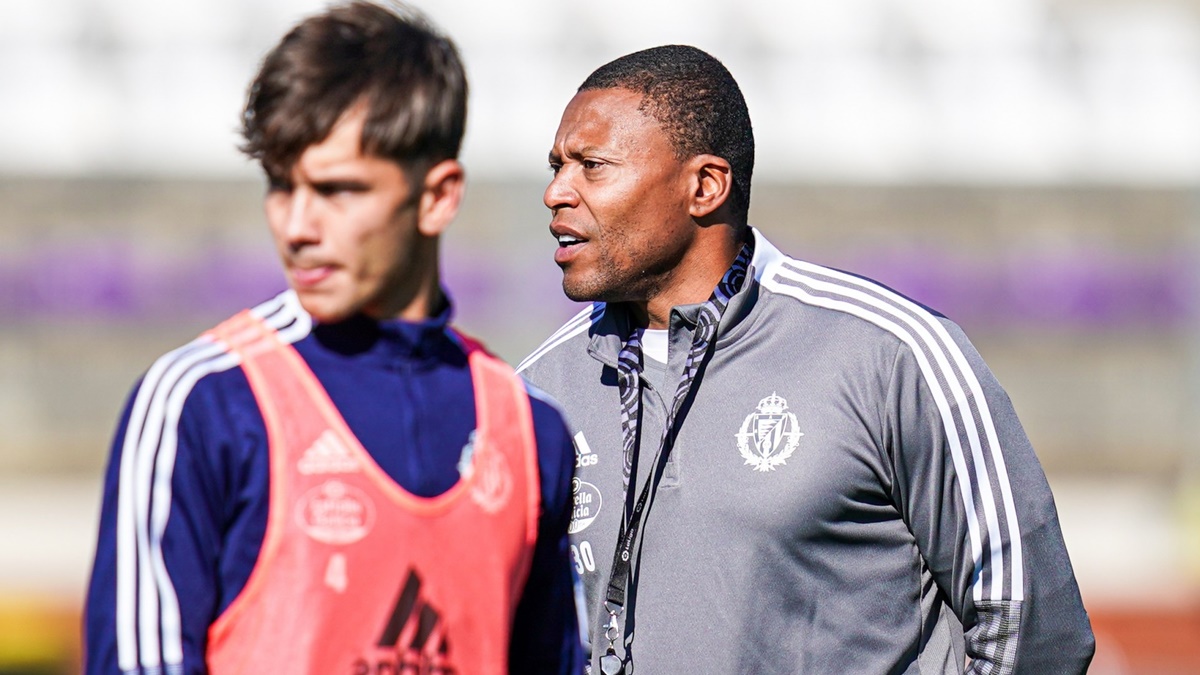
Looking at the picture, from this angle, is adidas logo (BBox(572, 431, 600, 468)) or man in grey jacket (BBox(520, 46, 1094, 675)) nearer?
man in grey jacket (BBox(520, 46, 1094, 675))

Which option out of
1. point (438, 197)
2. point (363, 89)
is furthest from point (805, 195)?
point (363, 89)

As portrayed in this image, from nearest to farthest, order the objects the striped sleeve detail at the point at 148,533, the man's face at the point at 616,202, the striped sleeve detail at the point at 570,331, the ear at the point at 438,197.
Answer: the striped sleeve detail at the point at 148,533, the ear at the point at 438,197, the man's face at the point at 616,202, the striped sleeve detail at the point at 570,331

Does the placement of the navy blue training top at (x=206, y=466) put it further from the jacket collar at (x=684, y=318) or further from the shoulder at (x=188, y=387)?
the jacket collar at (x=684, y=318)

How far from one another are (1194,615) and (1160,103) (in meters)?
10.4

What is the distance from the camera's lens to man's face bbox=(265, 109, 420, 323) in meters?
2.17

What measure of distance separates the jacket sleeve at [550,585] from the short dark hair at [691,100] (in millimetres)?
1277

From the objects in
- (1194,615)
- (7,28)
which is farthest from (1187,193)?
(7,28)

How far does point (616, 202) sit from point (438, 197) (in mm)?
1217

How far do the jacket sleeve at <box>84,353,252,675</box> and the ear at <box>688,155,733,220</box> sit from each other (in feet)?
5.71

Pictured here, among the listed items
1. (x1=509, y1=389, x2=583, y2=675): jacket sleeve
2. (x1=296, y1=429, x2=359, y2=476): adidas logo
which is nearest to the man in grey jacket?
(x1=509, y1=389, x2=583, y2=675): jacket sleeve

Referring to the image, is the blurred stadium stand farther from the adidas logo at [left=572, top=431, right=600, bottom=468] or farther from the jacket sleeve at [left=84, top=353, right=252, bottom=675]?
the jacket sleeve at [left=84, top=353, right=252, bottom=675]

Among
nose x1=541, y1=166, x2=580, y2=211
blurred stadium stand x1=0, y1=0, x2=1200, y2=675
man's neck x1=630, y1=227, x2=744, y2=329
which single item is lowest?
man's neck x1=630, y1=227, x2=744, y2=329

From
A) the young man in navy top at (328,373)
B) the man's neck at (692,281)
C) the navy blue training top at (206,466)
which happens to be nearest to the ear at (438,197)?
the young man in navy top at (328,373)

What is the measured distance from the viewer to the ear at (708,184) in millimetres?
3619
